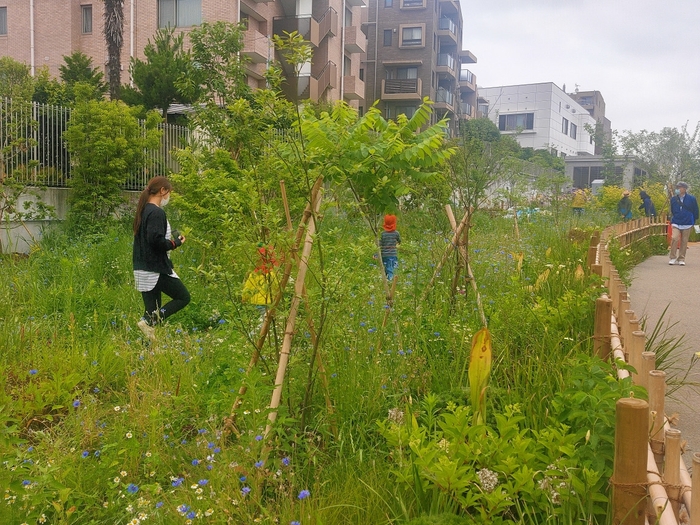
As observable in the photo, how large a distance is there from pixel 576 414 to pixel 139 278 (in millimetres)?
4519

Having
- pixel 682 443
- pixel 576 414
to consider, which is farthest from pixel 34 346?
pixel 682 443

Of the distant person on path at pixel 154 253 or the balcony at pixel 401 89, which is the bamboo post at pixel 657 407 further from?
the balcony at pixel 401 89

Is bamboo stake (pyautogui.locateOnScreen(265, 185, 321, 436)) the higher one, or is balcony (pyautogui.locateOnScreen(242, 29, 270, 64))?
balcony (pyautogui.locateOnScreen(242, 29, 270, 64))

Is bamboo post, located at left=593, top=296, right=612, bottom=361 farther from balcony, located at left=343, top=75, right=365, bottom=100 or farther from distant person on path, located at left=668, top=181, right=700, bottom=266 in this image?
balcony, located at left=343, top=75, right=365, bottom=100

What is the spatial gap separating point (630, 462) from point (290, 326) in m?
1.72

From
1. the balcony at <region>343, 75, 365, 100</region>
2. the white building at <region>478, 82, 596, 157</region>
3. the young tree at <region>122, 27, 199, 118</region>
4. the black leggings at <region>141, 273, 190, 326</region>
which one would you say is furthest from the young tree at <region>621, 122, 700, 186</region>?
the white building at <region>478, 82, 596, 157</region>

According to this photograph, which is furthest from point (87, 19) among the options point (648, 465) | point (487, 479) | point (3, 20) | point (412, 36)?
point (648, 465)

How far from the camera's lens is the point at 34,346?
5125mm

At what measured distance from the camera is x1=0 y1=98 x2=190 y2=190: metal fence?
1191cm

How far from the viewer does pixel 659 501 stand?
231 centimetres

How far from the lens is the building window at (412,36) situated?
48125 millimetres

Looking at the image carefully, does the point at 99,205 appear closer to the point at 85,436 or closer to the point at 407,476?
the point at 85,436

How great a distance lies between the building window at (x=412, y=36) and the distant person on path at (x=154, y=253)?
4439 cm

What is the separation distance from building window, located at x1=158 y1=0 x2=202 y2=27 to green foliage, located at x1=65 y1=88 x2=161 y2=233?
1527 cm
